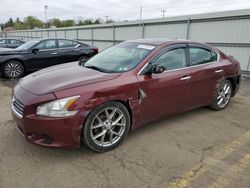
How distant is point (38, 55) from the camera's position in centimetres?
853

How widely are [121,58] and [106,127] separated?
1.26 metres

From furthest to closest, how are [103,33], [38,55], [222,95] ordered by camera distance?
[103,33]
[38,55]
[222,95]

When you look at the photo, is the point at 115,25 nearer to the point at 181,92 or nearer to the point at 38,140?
the point at 181,92

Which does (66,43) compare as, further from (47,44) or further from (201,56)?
(201,56)

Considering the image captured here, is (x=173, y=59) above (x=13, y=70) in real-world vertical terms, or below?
above

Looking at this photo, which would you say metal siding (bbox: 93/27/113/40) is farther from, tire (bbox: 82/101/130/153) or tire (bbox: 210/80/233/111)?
tire (bbox: 82/101/130/153)

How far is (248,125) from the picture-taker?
4258 millimetres

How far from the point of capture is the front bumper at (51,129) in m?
2.80

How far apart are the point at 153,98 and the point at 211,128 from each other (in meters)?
1.29

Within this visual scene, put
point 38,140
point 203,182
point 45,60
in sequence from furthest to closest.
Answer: point 45,60
point 38,140
point 203,182

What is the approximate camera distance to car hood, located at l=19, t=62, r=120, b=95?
3.01 meters

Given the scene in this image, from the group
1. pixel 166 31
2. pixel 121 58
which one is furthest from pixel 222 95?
pixel 166 31

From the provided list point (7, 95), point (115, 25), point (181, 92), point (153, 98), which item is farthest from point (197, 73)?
point (115, 25)

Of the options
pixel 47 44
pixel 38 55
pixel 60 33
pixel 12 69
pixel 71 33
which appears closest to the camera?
pixel 12 69
